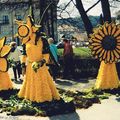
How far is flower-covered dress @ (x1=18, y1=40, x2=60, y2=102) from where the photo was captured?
12.2 meters

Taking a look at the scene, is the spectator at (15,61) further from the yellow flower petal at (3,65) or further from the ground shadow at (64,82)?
the yellow flower petal at (3,65)

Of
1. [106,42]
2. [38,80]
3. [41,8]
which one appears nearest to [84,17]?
[41,8]

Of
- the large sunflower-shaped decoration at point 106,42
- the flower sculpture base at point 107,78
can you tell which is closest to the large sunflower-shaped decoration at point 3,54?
the large sunflower-shaped decoration at point 106,42

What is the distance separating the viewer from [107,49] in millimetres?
14422

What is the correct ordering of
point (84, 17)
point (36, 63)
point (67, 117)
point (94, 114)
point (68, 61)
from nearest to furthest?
point (67, 117)
point (94, 114)
point (36, 63)
point (68, 61)
point (84, 17)

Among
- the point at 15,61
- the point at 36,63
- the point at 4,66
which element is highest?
the point at 36,63

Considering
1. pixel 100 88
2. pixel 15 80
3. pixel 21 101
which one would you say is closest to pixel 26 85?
pixel 21 101

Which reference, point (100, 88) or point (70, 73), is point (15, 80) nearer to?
point (70, 73)

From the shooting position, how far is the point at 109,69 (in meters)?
14.5

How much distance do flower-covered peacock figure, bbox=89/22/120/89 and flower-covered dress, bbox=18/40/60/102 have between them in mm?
2433

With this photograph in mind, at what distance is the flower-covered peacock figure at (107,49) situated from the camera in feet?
47.0

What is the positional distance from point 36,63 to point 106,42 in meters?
3.05

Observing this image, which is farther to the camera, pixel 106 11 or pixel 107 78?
pixel 106 11

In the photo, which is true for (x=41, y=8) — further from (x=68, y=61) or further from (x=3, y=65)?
(x=3, y=65)
